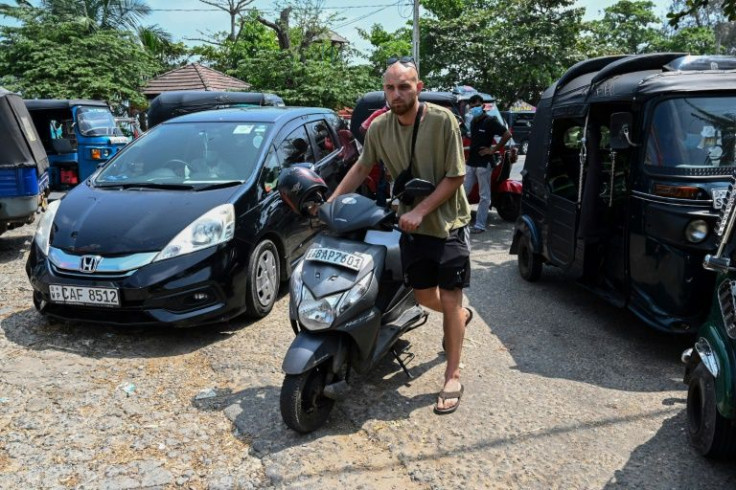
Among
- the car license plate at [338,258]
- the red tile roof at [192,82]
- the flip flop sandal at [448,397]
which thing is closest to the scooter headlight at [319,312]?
the car license plate at [338,258]

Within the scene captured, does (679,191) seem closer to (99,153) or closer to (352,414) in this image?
(352,414)

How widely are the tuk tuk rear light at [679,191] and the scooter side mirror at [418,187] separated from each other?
73.1 inches

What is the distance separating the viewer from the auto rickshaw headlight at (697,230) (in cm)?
384

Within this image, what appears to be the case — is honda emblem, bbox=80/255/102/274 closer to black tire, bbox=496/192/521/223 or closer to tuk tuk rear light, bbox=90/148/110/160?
black tire, bbox=496/192/521/223

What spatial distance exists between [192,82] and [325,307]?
20423 mm

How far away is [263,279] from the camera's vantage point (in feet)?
16.5

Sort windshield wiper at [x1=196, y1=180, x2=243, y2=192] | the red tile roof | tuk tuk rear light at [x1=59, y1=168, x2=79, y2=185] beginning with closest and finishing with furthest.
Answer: windshield wiper at [x1=196, y1=180, x2=243, y2=192] → tuk tuk rear light at [x1=59, y1=168, x2=79, y2=185] → the red tile roof

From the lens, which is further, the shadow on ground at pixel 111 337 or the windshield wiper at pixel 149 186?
the windshield wiper at pixel 149 186

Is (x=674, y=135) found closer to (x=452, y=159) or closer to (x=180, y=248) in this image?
(x=452, y=159)

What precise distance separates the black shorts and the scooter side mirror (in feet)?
1.30

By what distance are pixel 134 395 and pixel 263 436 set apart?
1.01m

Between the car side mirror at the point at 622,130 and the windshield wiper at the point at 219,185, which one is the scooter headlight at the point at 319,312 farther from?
the car side mirror at the point at 622,130

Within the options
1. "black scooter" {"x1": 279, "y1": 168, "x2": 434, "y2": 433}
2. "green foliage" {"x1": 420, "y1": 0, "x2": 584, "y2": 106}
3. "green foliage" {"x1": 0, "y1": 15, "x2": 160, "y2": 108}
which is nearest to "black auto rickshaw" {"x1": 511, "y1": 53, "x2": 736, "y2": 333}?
"black scooter" {"x1": 279, "y1": 168, "x2": 434, "y2": 433}

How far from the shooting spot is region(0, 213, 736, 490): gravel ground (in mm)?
2975
